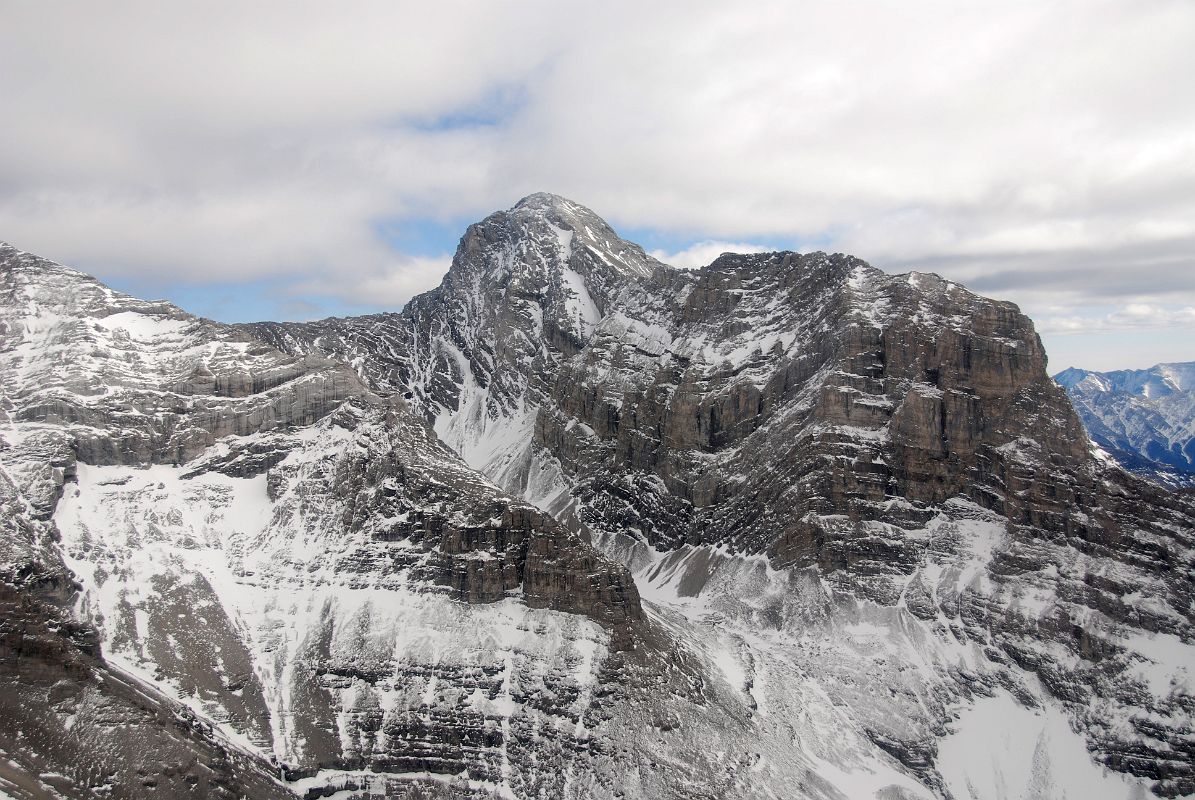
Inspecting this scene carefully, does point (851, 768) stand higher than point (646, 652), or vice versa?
point (646, 652)

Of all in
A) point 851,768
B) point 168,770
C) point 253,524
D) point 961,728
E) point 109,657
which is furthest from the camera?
point 253,524

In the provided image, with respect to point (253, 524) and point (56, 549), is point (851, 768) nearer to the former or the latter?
point (253, 524)

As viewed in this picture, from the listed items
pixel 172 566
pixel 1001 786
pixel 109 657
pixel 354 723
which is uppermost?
pixel 172 566

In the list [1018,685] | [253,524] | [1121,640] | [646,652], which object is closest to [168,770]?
[253,524]

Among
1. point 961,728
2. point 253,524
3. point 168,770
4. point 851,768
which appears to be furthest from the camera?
point 253,524

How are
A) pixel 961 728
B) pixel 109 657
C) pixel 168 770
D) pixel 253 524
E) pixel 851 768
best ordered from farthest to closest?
pixel 253 524
pixel 961 728
pixel 851 768
pixel 109 657
pixel 168 770

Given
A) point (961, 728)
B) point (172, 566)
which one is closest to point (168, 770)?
point (172, 566)

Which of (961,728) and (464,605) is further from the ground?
(464,605)

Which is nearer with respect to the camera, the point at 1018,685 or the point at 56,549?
the point at 56,549

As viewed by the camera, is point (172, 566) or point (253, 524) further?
point (253, 524)

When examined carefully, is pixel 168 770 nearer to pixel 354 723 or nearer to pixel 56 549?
pixel 354 723
